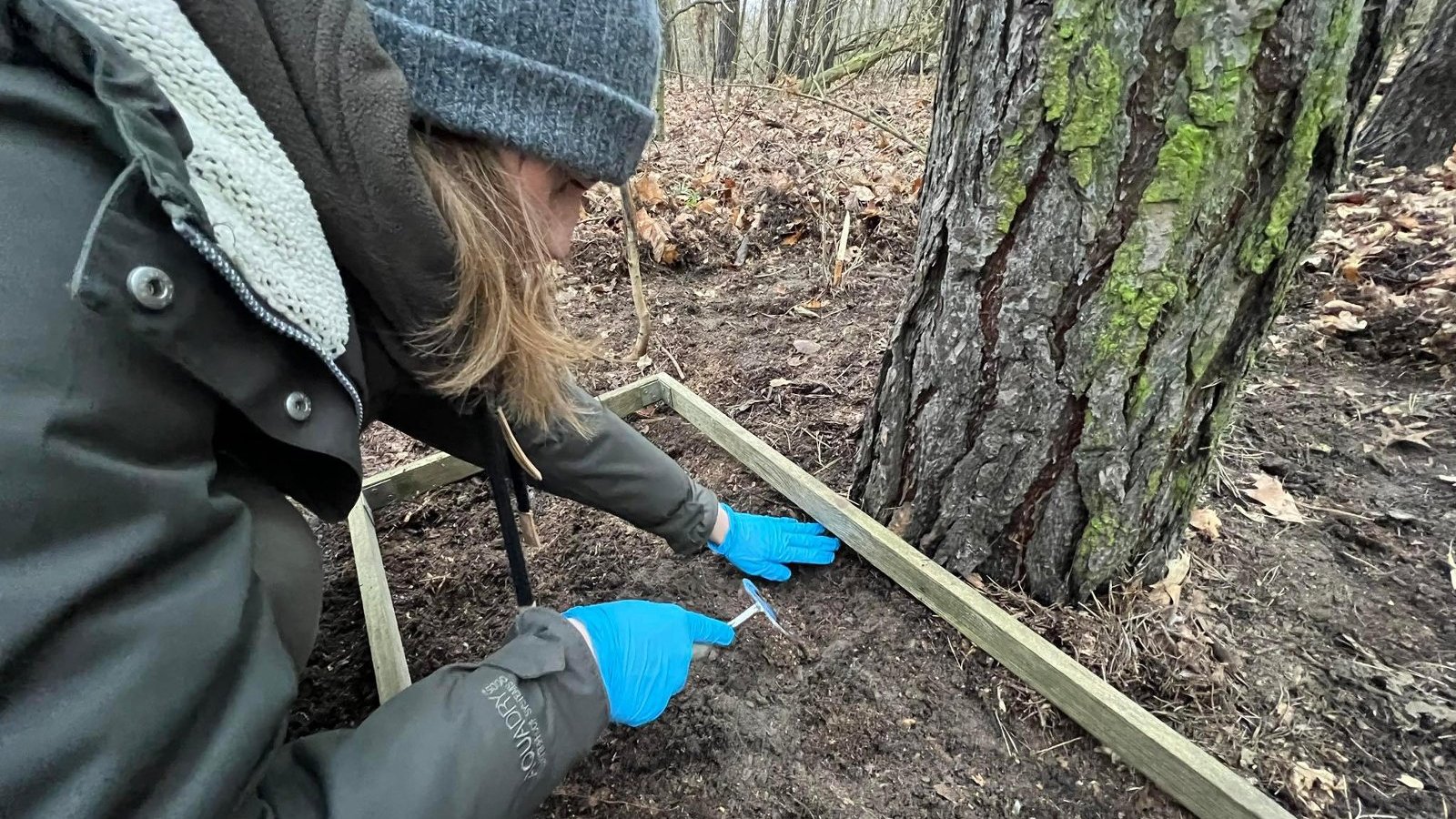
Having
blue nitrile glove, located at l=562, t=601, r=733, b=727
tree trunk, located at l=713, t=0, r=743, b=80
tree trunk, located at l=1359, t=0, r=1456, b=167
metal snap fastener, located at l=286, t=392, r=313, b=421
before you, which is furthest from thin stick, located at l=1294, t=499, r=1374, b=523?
tree trunk, located at l=713, t=0, r=743, b=80

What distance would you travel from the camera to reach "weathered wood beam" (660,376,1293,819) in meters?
1.30

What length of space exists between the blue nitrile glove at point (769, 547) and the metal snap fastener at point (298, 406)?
45.1 inches

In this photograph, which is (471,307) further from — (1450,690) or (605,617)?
(1450,690)

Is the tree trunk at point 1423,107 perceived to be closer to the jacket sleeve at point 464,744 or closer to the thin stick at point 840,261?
the thin stick at point 840,261

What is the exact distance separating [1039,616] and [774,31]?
23.3 ft

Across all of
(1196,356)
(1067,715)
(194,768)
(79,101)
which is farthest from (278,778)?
(1196,356)

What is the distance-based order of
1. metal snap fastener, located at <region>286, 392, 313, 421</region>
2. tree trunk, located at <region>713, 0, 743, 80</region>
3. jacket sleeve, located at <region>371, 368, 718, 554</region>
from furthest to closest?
tree trunk, located at <region>713, 0, 743, 80</region> < jacket sleeve, located at <region>371, 368, 718, 554</region> < metal snap fastener, located at <region>286, 392, 313, 421</region>

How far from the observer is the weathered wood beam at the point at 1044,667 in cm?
130

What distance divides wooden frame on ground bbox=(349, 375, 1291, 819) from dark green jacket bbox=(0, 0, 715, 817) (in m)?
0.66

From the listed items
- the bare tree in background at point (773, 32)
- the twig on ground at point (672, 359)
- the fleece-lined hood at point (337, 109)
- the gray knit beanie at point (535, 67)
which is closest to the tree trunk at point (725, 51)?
the bare tree in background at point (773, 32)

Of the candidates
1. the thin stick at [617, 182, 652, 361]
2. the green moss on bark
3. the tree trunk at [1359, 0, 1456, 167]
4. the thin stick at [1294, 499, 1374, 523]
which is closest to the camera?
the green moss on bark

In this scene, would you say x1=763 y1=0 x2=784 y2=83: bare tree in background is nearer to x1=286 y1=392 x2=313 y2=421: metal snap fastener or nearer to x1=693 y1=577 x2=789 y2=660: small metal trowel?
x1=693 y1=577 x2=789 y2=660: small metal trowel

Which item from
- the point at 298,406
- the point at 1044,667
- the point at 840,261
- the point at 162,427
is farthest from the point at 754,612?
the point at 840,261

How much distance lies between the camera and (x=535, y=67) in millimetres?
894
